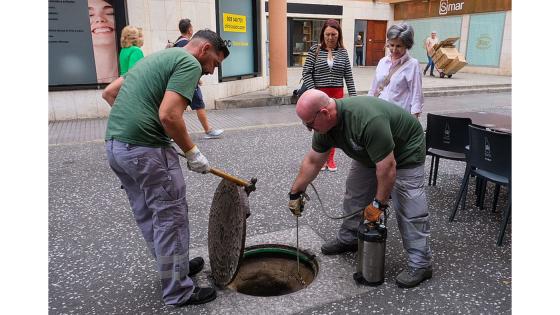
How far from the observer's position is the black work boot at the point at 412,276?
280 centimetres

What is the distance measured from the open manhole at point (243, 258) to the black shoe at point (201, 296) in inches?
4.5

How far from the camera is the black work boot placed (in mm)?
2799

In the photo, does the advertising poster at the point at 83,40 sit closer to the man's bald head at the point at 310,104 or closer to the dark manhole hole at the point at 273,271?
the dark manhole hole at the point at 273,271

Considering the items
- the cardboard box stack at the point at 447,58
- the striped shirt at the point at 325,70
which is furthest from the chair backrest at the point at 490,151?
the cardboard box stack at the point at 447,58

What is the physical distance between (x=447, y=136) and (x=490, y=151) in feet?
3.00

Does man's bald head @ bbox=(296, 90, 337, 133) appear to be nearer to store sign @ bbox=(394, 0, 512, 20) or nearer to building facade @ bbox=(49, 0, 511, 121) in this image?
building facade @ bbox=(49, 0, 511, 121)

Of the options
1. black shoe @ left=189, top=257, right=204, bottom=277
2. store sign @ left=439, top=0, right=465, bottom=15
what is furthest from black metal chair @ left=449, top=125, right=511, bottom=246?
store sign @ left=439, top=0, right=465, bottom=15

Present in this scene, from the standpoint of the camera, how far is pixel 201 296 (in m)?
2.67

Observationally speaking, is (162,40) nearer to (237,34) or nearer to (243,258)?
(237,34)

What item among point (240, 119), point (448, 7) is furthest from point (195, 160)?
point (448, 7)

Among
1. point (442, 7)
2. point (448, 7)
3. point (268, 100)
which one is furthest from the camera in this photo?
point (442, 7)

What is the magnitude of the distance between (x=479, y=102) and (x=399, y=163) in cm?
1000

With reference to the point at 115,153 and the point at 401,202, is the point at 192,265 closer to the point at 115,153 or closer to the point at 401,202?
the point at 115,153

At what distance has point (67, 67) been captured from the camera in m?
8.43
